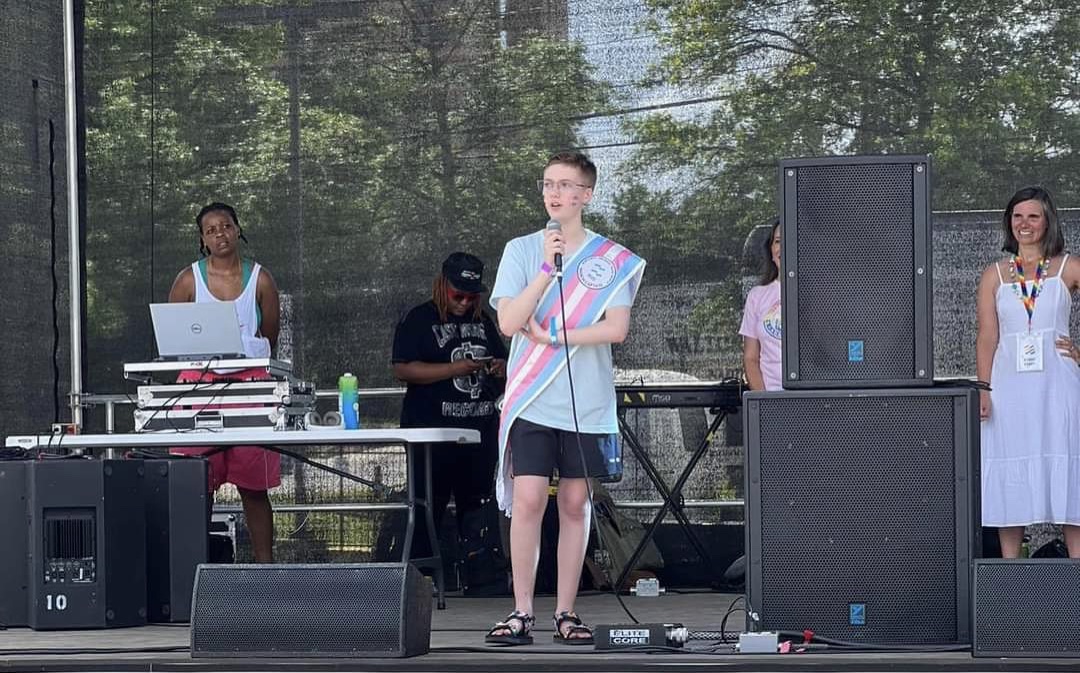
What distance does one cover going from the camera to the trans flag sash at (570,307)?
489 cm

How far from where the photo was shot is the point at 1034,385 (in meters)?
5.89

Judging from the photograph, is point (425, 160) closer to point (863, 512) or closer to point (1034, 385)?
point (1034, 385)

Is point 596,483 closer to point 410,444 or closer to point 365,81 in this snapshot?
point 410,444

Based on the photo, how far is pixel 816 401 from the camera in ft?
14.7

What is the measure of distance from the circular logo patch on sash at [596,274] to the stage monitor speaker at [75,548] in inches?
71.6

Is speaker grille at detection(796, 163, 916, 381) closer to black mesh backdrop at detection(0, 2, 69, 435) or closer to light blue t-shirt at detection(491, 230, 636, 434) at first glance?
light blue t-shirt at detection(491, 230, 636, 434)

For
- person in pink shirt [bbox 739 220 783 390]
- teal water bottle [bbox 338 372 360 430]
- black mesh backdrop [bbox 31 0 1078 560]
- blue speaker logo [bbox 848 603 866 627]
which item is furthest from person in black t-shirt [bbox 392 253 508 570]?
blue speaker logo [bbox 848 603 866 627]

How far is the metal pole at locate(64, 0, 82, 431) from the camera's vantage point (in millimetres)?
6535

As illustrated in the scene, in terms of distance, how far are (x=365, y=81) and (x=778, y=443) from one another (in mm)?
3377

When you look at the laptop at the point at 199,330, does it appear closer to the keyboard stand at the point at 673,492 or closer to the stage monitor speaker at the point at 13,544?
the stage monitor speaker at the point at 13,544

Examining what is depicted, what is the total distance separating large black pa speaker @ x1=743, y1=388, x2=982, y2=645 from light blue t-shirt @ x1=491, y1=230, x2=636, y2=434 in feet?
1.75

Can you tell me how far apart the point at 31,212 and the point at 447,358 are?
180cm

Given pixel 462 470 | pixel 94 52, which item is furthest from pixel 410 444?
pixel 94 52

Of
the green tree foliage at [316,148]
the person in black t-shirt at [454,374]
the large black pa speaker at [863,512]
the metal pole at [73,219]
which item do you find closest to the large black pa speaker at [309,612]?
the large black pa speaker at [863,512]
